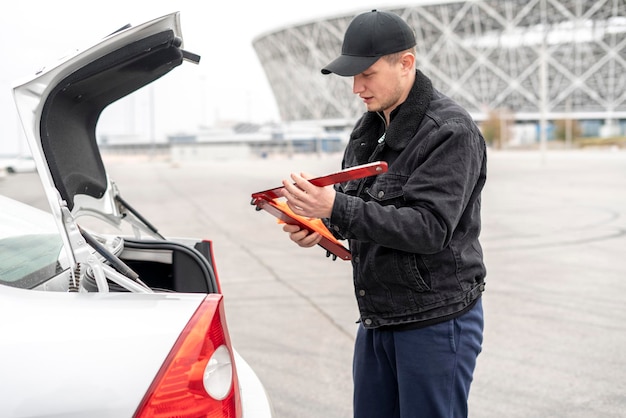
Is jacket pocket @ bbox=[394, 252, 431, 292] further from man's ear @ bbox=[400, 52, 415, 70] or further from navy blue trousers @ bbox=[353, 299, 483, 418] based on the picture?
man's ear @ bbox=[400, 52, 415, 70]

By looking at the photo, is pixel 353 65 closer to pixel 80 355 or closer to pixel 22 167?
pixel 80 355

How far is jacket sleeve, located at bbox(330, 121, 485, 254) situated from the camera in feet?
6.07

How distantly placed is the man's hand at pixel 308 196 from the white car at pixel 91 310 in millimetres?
343

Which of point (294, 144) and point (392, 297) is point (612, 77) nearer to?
point (294, 144)

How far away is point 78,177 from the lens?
7.31 feet

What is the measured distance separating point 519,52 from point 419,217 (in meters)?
84.4

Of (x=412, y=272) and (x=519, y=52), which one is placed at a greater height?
(x=412, y=272)

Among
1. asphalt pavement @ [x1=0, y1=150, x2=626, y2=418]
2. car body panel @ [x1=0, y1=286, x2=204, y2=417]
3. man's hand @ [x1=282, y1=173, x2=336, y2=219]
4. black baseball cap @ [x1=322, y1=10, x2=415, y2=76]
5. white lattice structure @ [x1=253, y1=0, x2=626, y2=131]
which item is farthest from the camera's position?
white lattice structure @ [x1=253, y1=0, x2=626, y2=131]

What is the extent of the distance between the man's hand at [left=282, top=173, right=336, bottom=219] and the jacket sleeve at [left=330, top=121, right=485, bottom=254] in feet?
0.08

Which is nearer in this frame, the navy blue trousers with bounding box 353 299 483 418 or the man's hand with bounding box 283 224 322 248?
the navy blue trousers with bounding box 353 299 483 418

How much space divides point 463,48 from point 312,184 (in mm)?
83906

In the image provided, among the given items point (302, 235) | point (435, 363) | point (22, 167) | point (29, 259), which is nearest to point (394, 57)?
point (302, 235)

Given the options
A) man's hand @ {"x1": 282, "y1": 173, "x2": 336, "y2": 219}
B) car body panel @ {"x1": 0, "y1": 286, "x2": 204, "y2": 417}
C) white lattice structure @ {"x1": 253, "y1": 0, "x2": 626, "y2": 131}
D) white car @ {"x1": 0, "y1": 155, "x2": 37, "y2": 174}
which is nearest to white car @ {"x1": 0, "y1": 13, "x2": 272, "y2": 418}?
car body panel @ {"x1": 0, "y1": 286, "x2": 204, "y2": 417}

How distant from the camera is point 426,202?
1879 millimetres
